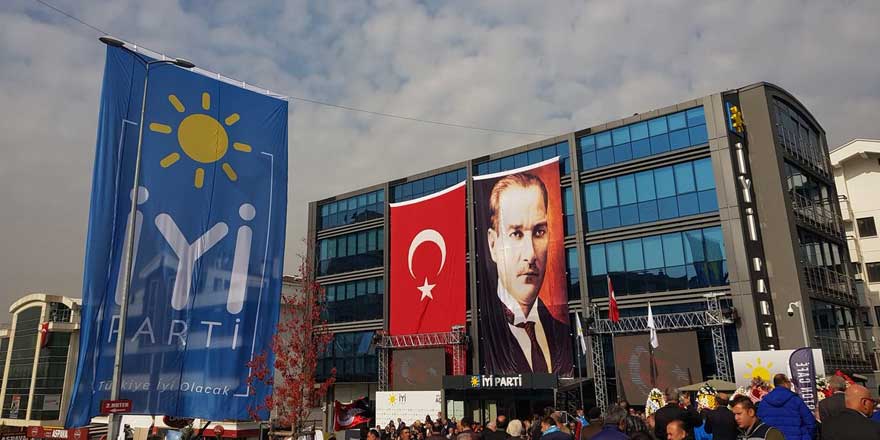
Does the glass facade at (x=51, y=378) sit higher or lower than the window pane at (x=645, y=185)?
lower

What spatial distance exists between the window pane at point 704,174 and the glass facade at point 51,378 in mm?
66014

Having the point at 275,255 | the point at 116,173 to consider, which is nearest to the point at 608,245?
the point at 275,255

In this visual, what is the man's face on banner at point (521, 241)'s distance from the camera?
37594 millimetres

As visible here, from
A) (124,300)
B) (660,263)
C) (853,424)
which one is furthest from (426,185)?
(853,424)

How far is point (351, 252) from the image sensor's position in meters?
52.3

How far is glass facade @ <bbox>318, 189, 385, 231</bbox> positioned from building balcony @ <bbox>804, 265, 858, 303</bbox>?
29.6 m

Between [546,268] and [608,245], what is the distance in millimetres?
3862

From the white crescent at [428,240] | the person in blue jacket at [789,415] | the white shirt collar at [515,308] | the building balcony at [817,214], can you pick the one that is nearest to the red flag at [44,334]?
the white crescent at [428,240]

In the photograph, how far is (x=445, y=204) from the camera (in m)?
42.9

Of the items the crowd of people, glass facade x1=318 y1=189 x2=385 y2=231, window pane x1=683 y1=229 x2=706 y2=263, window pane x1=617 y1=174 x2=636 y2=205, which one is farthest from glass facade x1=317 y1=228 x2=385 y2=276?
the crowd of people

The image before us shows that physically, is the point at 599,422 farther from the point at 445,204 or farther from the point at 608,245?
the point at 445,204

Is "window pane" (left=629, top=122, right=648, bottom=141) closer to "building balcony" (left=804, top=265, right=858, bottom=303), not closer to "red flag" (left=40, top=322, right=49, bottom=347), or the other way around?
"building balcony" (left=804, top=265, right=858, bottom=303)

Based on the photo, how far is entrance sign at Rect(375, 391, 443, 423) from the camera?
3622 cm

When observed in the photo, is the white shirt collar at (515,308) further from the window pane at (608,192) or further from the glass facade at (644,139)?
the glass facade at (644,139)
